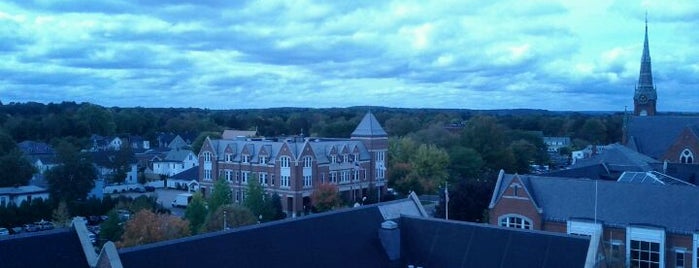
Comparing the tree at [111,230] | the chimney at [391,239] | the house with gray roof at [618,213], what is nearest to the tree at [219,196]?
the tree at [111,230]

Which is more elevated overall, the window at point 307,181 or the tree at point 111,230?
the window at point 307,181

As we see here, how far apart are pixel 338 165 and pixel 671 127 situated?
3098cm

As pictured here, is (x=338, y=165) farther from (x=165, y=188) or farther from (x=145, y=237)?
(x=145, y=237)

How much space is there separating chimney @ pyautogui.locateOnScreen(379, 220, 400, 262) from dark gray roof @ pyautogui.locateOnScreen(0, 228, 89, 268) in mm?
9083

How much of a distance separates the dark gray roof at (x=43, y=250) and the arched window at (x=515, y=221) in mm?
26645

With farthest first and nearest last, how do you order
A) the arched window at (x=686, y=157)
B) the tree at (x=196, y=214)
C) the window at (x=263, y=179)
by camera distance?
the window at (x=263, y=179) → the arched window at (x=686, y=157) → the tree at (x=196, y=214)

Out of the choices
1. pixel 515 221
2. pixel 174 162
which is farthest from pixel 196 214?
pixel 174 162

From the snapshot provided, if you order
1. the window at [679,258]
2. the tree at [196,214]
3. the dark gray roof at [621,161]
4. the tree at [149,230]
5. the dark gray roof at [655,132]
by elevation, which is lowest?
the window at [679,258]

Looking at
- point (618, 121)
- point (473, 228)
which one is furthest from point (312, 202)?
point (618, 121)

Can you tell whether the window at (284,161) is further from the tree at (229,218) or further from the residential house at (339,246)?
the residential house at (339,246)

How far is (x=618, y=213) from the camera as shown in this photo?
34.0 m

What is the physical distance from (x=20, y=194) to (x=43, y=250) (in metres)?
47.9

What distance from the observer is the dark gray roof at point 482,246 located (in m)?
18.8

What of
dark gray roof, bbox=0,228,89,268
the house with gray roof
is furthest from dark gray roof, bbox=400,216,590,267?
the house with gray roof
